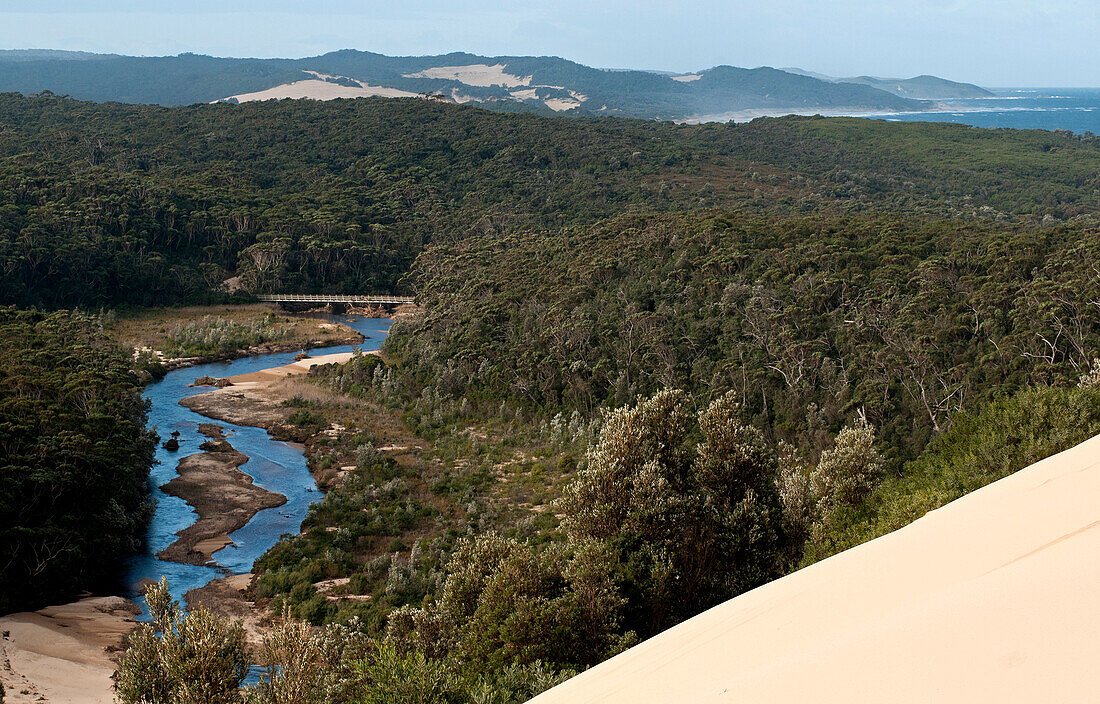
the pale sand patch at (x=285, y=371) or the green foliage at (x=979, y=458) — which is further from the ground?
the green foliage at (x=979, y=458)

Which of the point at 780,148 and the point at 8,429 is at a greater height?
the point at 780,148

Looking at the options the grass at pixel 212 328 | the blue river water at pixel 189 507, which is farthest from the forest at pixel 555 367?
the grass at pixel 212 328

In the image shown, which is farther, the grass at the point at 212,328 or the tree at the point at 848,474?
the grass at the point at 212,328

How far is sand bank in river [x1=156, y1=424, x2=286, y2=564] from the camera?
30203mm

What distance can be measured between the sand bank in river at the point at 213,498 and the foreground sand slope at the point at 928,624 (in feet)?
81.4

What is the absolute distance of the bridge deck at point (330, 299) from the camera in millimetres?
78750

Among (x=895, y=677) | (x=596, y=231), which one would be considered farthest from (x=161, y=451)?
(x=895, y=677)

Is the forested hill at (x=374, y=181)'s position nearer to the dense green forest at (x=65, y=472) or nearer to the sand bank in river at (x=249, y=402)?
the sand bank in river at (x=249, y=402)

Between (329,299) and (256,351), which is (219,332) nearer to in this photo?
(256,351)

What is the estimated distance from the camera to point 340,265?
85.6 metres

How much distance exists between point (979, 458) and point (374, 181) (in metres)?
98.7

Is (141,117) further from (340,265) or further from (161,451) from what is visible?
(161,451)

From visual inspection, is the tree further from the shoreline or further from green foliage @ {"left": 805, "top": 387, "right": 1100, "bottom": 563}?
the shoreline

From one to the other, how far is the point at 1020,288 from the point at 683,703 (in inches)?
1506
